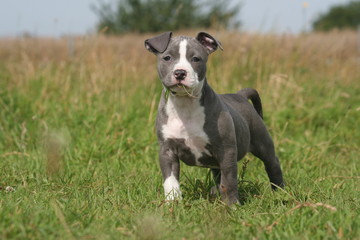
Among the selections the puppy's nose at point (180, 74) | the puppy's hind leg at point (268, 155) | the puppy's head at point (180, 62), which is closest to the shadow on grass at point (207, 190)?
the puppy's hind leg at point (268, 155)

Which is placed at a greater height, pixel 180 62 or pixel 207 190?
pixel 180 62

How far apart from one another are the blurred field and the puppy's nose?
838mm

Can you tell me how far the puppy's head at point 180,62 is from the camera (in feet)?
11.4

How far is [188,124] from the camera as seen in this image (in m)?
3.73

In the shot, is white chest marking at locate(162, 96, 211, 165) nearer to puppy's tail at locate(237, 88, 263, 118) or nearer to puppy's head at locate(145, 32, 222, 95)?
puppy's head at locate(145, 32, 222, 95)

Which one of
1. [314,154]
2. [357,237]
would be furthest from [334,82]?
[357,237]

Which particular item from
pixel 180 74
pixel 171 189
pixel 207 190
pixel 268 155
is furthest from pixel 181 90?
pixel 268 155

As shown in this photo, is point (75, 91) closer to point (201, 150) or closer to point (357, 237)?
point (201, 150)

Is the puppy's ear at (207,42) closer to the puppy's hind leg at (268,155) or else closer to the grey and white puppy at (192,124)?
the grey and white puppy at (192,124)

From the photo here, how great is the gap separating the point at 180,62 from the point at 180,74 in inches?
5.6

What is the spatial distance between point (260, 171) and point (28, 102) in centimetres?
318

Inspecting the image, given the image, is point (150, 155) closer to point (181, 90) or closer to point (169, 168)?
point (169, 168)

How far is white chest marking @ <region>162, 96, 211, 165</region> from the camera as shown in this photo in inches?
146

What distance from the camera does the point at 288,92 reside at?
7.21m
